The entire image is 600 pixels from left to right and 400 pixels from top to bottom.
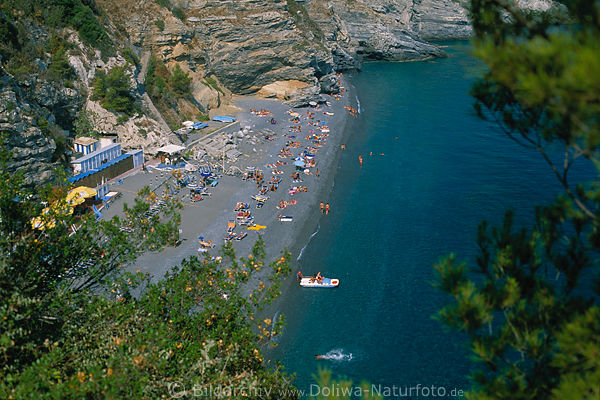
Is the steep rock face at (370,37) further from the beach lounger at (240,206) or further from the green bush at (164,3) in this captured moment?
the beach lounger at (240,206)

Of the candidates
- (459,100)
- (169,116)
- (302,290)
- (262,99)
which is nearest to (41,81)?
(169,116)

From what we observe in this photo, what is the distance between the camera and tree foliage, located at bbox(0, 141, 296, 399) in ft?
33.5

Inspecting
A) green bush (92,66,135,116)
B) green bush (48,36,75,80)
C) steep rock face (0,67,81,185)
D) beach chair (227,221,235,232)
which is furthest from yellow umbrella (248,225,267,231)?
green bush (48,36,75,80)

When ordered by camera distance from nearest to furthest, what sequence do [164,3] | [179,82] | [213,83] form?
1. [179,82]
2. [164,3]
3. [213,83]

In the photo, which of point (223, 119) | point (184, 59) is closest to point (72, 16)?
point (184, 59)

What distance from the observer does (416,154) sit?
54.0 metres

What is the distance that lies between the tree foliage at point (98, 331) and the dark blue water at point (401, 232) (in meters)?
5.84

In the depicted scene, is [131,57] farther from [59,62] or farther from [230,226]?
[230,226]

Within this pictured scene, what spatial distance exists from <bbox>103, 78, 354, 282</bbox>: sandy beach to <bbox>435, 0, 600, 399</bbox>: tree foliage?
1957 centimetres

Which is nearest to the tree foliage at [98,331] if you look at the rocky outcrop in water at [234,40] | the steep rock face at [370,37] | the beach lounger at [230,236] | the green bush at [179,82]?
the beach lounger at [230,236]

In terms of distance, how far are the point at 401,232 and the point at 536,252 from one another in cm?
2886

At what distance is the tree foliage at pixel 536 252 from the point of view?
21.5 feet

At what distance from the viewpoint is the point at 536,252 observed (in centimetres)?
891

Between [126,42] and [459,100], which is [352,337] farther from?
[459,100]
